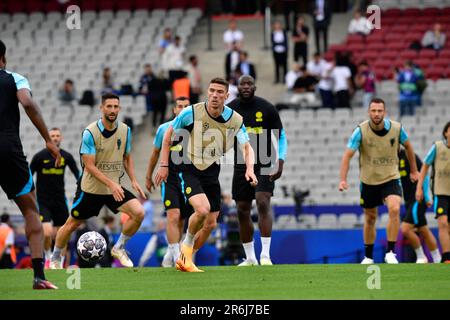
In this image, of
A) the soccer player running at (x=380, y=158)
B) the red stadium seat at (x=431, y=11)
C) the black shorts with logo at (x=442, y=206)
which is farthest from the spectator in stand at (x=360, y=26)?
the soccer player running at (x=380, y=158)

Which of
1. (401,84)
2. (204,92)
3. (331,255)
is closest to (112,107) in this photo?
(331,255)

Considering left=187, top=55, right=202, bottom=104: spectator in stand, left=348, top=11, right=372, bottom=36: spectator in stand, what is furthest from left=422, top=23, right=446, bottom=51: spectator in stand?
left=187, top=55, right=202, bottom=104: spectator in stand

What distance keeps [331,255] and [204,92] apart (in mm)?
10054

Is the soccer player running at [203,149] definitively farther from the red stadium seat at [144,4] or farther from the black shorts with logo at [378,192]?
→ the red stadium seat at [144,4]

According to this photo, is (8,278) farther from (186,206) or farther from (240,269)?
(186,206)

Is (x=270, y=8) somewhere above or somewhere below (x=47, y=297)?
above

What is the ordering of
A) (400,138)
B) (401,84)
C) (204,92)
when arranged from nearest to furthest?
(400,138), (401,84), (204,92)

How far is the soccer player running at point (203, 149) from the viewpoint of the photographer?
15141mm

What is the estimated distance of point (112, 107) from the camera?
16781mm

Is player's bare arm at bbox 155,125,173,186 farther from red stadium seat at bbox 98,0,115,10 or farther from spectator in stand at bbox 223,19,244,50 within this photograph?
red stadium seat at bbox 98,0,115,10

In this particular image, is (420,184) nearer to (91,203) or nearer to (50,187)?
(91,203)

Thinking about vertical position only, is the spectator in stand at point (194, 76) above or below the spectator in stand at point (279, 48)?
below

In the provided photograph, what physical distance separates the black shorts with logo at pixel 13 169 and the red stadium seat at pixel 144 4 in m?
26.4

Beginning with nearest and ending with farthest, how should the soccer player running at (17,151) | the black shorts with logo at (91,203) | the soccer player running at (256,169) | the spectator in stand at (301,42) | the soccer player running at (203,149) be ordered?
the soccer player running at (17,151) < the soccer player running at (203,149) < the black shorts with logo at (91,203) < the soccer player running at (256,169) < the spectator in stand at (301,42)
